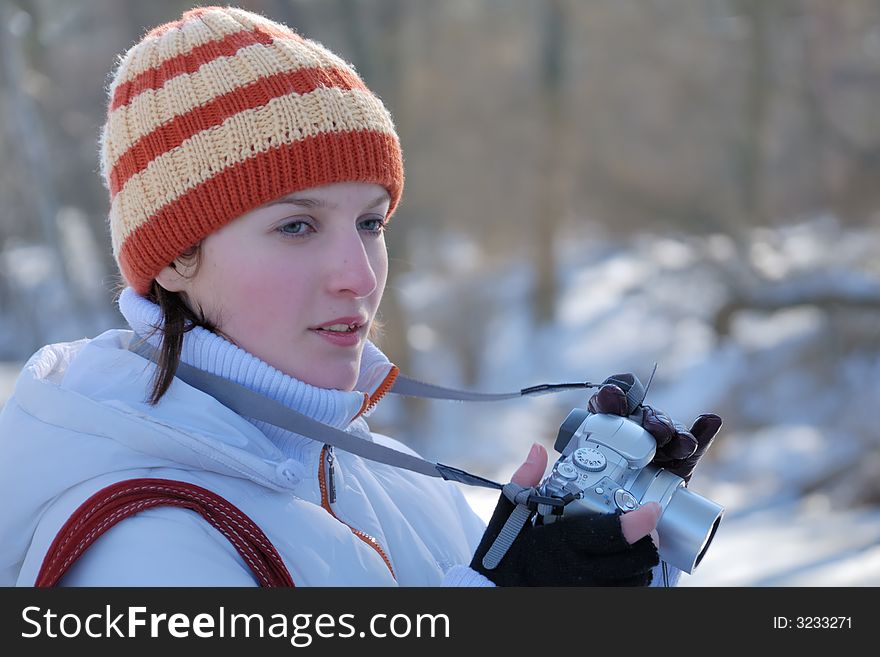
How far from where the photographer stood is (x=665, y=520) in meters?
1.28

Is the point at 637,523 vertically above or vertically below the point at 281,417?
below

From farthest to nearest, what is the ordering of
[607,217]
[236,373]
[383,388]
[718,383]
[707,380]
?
1. [607,217]
2. [707,380]
3. [718,383]
4. [383,388]
5. [236,373]

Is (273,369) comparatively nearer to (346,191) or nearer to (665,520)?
(346,191)

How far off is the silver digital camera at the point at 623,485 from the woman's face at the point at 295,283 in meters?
0.34

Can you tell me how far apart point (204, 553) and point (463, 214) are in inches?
503

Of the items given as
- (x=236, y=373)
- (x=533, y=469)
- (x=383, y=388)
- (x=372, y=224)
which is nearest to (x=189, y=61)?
(x=372, y=224)

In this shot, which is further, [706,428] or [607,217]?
[607,217]

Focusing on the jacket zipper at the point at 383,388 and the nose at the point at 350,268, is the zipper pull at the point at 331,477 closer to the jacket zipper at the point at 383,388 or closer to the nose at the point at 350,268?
the jacket zipper at the point at 383,388

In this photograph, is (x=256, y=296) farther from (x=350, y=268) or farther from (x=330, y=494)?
(x=330, y=494)

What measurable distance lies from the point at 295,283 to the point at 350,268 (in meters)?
0.08

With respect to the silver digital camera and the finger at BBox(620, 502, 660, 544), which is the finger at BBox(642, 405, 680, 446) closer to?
the silver digital camera

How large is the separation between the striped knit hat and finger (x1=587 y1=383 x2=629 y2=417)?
46cm

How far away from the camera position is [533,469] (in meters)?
1.26
